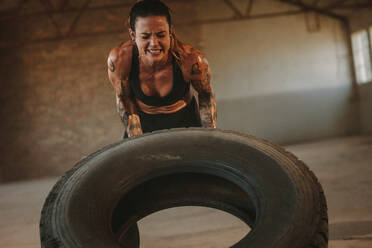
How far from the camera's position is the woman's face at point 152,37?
2142mm

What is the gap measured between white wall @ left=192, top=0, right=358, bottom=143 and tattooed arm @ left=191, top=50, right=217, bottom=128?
28.3 feet

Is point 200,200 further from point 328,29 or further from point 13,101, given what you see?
point 328,29

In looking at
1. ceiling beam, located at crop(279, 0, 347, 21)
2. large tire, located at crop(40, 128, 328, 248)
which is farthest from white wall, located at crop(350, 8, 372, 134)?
large tire, located at crop(40, 128, 328, 248)

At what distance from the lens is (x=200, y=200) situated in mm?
1706

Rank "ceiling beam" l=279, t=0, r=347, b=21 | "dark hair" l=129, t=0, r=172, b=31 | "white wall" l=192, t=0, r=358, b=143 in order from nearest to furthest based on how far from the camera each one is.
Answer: "dark hair" l=129, t=0, r=172, b=31 < "white wall" l=192, t=0, r=358, b=143 < "ceiling beam" l=279, t=0, r=347, b=21

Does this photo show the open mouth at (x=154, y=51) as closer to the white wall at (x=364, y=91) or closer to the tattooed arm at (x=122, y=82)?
the tattooed arm at (x=122, y=82)

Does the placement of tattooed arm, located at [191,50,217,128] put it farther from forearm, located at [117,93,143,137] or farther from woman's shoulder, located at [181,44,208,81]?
forearm, located at [117,93,143,137]

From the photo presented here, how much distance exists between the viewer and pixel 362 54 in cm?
1129

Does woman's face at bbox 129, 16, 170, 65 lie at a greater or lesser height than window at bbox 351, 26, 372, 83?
greater

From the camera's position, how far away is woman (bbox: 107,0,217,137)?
2.35m

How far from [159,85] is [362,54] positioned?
10.5 m

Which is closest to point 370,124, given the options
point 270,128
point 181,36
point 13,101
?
point 270,128

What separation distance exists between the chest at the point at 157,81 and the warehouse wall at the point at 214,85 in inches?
323

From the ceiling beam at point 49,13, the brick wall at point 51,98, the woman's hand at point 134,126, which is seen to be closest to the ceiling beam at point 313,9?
the brick wall at point 51,98
